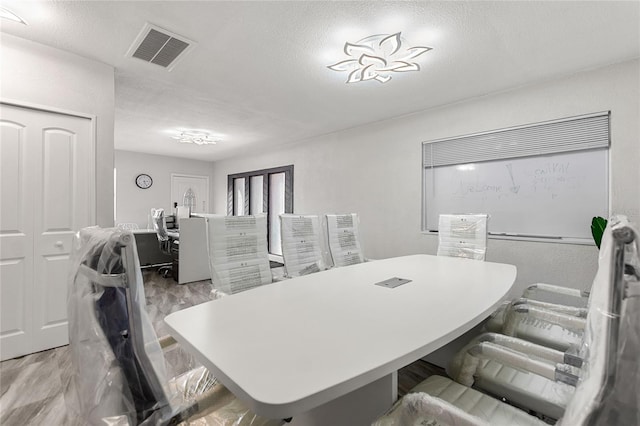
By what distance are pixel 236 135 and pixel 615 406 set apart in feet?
17.7

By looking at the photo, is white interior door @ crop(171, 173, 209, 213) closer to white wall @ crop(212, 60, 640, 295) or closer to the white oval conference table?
white wall @ crop(212, 60, 640, 295)

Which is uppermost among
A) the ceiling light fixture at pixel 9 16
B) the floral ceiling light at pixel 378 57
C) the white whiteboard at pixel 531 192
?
the ceiling light fixture at pixel 9 16

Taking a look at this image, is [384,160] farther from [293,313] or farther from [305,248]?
[293,313]

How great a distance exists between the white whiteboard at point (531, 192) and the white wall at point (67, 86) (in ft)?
12.0

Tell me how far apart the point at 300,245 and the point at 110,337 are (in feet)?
6.18

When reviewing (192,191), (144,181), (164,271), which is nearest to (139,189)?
(144,181)

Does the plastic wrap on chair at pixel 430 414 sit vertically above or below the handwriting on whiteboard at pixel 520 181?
below

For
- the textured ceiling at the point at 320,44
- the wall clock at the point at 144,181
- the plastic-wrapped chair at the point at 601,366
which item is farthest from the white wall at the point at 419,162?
the wall clock at the point at 144,181

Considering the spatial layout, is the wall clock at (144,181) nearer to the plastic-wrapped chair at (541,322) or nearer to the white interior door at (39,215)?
the white interior door at (39,215)

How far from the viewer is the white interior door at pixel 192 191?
742cm

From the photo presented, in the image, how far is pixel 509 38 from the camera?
2195 millimetres

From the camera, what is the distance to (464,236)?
2.92 metres

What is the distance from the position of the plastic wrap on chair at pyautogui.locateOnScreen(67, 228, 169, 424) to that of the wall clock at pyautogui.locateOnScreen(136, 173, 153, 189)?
23.5 ft

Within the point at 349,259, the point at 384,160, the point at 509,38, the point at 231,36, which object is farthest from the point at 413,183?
the point at 231,36
